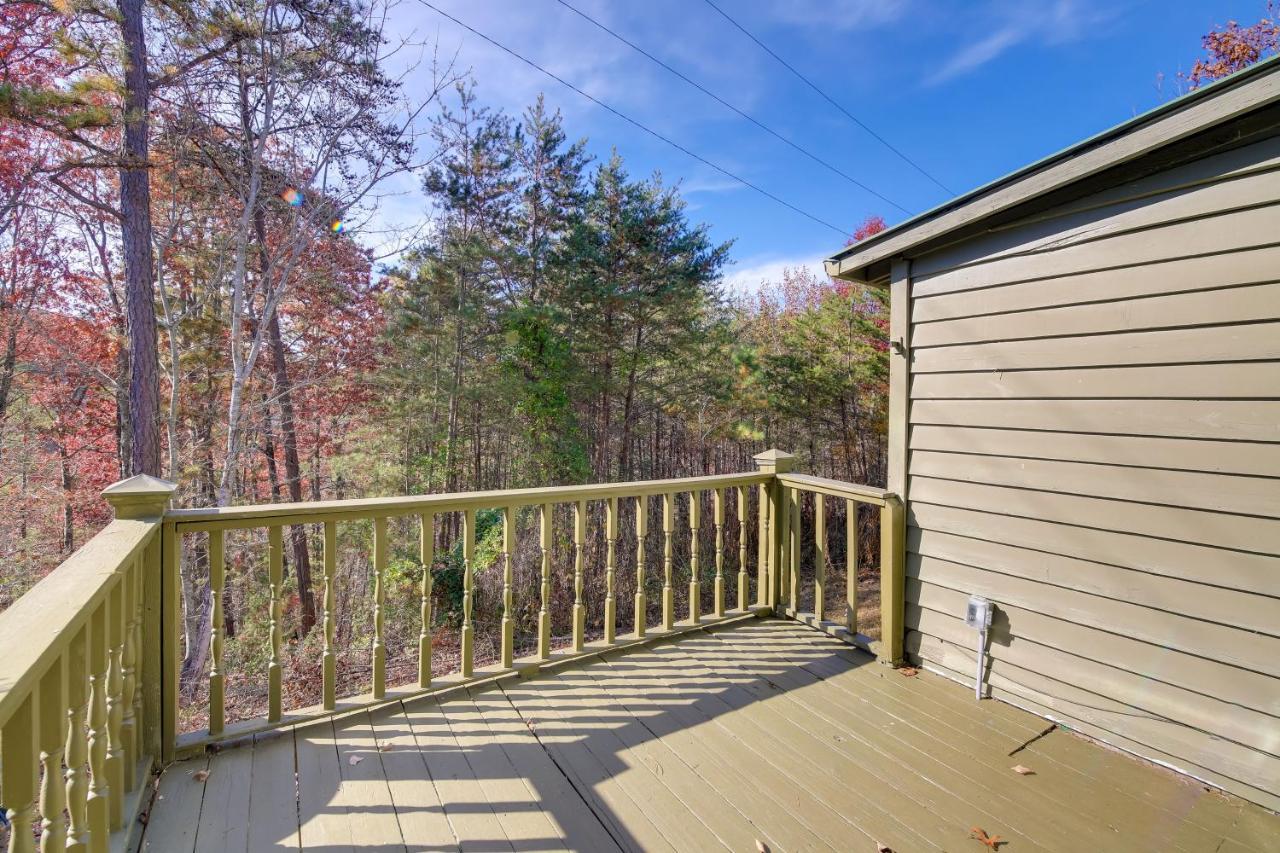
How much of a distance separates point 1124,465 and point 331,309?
32.7 ft

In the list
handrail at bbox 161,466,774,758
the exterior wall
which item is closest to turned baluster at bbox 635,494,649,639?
handrail at bbox 161,466,774,758

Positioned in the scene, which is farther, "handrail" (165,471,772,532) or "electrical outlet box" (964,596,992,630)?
"electrical outlet box" (964,596,992,630)

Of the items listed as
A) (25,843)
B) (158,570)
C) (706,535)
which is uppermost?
(158,570)

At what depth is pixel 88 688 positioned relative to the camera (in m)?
1.26

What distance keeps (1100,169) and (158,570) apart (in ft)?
12.0

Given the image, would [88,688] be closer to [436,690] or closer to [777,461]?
[436,690]

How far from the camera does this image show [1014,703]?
2.42 metres

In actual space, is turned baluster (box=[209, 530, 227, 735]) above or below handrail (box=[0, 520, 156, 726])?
below

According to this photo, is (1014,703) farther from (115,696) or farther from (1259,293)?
(115,696)

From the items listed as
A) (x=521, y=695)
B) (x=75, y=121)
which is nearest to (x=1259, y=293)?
(x=521, y=695)

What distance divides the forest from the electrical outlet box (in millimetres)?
5857

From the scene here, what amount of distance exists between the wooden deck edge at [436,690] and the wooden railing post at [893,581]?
2.75 feet

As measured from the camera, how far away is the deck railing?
95 centimetres

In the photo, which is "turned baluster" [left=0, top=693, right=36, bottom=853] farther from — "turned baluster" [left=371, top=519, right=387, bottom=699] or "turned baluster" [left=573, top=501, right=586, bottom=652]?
"turned baluster" [left=573, top=501, right=586, bottom=652]
